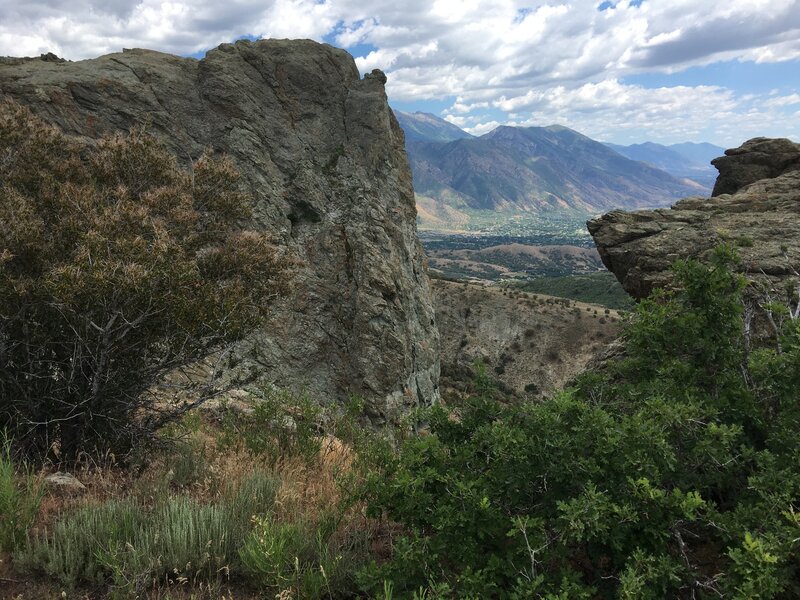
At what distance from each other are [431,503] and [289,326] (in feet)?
67.1

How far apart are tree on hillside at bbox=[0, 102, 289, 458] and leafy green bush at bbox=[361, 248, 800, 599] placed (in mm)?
3331

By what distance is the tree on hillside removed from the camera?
5215 millimetres

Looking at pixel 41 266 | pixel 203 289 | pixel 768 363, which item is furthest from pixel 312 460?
pixel 768 363

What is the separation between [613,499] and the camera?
326cm

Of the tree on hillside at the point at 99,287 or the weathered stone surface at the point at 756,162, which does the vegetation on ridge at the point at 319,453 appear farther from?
the weathered stone surface at the point at 756,162

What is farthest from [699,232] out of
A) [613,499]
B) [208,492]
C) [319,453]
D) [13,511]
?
[13,511]

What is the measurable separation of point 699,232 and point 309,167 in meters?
20.1

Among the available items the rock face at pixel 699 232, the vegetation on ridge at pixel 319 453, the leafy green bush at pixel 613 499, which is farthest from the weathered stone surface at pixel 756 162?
the leafy green bush at pixel 613 499

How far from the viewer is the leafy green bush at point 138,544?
359cm

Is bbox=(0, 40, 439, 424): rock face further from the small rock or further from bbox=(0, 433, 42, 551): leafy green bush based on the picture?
bbox=(0, 433, 42, 551): leafy green bush

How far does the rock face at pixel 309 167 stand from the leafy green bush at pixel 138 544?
1694 cm

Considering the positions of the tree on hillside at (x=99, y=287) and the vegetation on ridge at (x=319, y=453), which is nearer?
the vegetation on ridge at (x=319, y=453)

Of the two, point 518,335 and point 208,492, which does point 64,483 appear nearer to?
point 208,492

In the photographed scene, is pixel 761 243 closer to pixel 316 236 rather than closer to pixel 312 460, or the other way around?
pixel 312 460
